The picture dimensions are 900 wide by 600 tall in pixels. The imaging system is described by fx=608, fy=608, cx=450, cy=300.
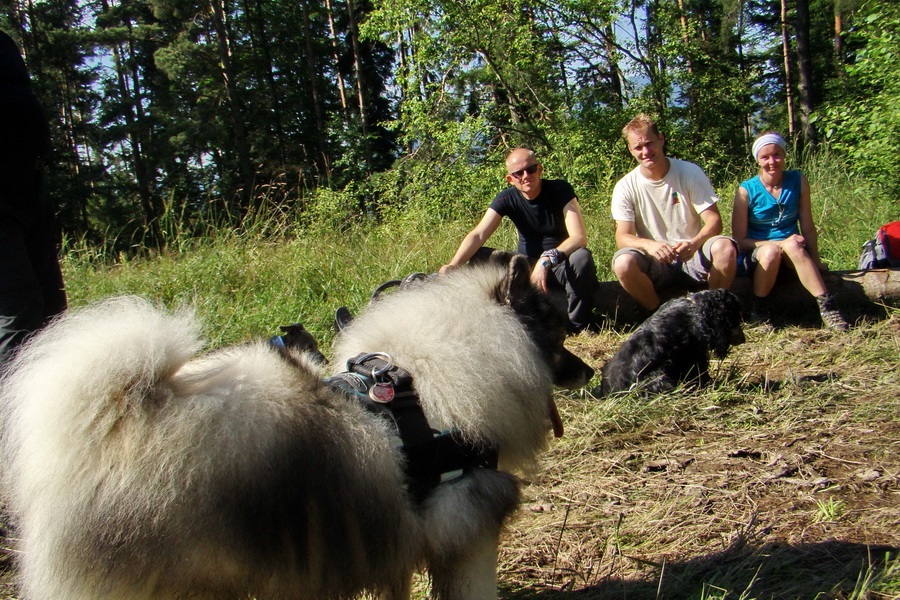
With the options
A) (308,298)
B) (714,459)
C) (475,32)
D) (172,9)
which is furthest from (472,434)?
(172,9)

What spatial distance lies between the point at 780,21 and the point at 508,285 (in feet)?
77.2

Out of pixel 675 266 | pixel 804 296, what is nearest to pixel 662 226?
pixel 675 266

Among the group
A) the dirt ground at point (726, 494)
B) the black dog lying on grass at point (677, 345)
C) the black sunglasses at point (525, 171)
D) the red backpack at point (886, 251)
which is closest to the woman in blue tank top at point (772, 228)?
the red backpack at point (886, 251)

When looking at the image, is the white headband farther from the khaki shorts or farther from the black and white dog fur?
the black and white dog fur

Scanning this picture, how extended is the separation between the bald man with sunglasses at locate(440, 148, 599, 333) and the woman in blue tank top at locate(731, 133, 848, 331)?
1308mm

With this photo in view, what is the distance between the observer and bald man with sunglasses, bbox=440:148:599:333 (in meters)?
4.99

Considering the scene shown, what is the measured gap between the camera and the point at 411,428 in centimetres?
177

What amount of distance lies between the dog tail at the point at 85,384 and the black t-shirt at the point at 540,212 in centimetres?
387

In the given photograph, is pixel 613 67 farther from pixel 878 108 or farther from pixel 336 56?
pixel 336 56

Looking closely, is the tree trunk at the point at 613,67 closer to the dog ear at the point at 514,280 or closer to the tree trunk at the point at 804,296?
the tree trunk at the point at 804,296

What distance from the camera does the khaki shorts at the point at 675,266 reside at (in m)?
4.88

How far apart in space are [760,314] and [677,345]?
174 cm

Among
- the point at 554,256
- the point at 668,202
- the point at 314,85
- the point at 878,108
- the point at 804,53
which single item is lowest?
the point at 554,256

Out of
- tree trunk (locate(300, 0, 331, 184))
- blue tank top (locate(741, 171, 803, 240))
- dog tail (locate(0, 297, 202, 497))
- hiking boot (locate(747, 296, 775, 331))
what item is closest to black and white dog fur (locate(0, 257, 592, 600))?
dog tail (locate(0, 297, 202, 497))
